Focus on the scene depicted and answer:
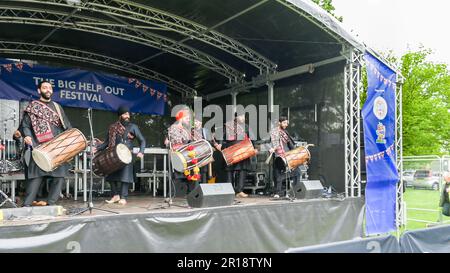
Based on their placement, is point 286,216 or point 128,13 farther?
point 128,13

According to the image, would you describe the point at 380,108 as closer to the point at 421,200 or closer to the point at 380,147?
the point at 380,147

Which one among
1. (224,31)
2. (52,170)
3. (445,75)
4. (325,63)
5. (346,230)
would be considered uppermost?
(445,75)

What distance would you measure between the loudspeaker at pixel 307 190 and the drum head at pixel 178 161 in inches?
76.6

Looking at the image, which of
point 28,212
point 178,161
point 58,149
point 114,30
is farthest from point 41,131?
point 114,30

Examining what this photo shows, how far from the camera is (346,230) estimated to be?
6336 millimetres

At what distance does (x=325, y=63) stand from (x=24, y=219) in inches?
215

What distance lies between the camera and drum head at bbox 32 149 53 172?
168 inches

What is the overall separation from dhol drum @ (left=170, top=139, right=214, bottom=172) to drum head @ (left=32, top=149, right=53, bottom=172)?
Result: 1.59m

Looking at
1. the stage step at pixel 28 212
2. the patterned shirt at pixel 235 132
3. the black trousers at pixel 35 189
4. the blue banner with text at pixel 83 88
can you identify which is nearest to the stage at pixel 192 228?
the stage step at pixel 28 212

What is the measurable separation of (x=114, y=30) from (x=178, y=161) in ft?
11.5

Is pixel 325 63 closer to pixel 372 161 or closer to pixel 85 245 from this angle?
pixel 372 161

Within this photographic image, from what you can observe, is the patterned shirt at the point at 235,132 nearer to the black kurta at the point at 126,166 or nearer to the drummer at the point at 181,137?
the drummer at the point at 181,137

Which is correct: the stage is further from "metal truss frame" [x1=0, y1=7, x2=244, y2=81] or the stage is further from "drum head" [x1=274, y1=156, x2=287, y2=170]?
"metal truss frame" [x1=0, y1=7, x2=244, y2=81]
